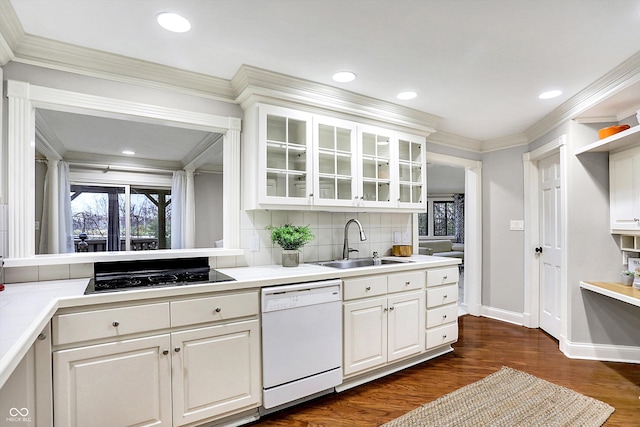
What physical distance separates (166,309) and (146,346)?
0.20 meters

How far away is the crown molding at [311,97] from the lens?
7.76 ft

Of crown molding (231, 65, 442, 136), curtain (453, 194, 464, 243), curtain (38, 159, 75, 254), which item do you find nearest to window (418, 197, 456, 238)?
curtain (453, 194, 464, 243)

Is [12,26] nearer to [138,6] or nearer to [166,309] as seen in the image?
[138,6]

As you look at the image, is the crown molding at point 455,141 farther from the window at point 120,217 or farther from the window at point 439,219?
the window at point 439,219

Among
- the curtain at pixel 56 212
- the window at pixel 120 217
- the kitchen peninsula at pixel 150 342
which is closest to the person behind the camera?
the kitchen peninsula at pixel 150 342

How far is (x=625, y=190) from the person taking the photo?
2.82m

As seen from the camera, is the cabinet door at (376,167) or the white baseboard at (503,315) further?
the white baseboard at (503,315)

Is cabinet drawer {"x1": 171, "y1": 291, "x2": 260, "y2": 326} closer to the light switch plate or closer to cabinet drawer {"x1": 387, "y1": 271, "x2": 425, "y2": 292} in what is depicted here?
cabinet drawer {"x1": 387, "y1": 271, "x2": 425, "y2": 292}

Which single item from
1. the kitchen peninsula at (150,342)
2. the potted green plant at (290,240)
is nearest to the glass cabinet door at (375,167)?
the potted green plant at (290,240)

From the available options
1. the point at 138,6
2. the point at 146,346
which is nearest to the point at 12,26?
the point at 138,6

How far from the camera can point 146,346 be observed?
1.71 metres

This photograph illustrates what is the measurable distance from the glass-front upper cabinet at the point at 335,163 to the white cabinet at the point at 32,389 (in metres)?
1.81

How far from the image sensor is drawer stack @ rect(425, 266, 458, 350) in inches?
115

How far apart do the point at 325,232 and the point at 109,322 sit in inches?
71.0
